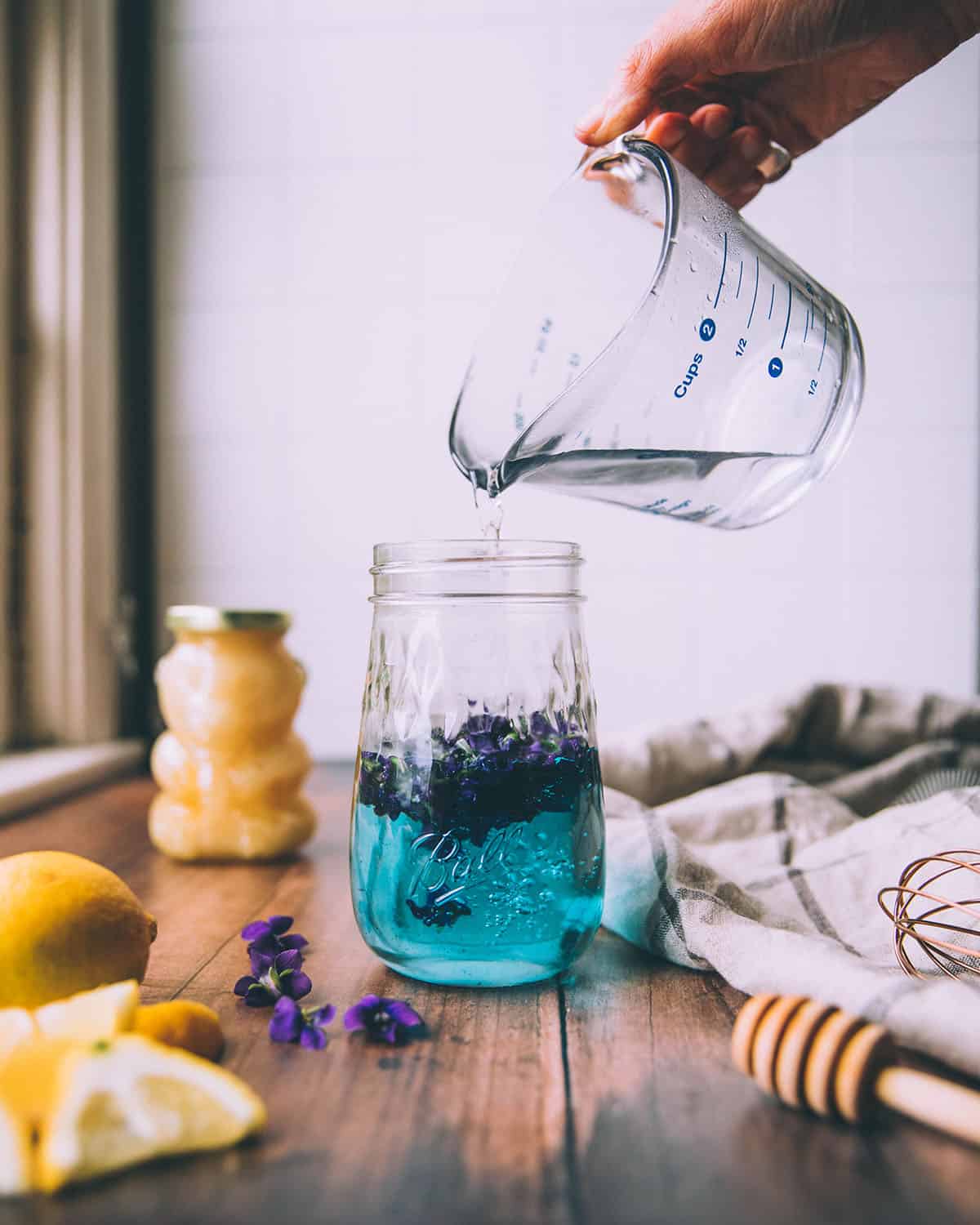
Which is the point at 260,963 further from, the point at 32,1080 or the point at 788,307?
the point at 788,307

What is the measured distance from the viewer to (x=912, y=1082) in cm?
46

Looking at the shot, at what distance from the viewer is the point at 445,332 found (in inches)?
68.6

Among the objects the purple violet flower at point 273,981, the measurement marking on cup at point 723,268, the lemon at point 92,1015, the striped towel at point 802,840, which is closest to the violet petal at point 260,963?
the purple violet flower at point 273,981

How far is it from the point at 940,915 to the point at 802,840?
0.72 feet

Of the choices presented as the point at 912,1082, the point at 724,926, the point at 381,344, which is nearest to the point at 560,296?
the point at 724,926

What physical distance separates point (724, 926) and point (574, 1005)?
108 millimetres

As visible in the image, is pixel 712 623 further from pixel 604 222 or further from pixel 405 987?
pixel 405 987

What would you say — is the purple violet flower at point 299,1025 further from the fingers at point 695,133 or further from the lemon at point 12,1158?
the fingers at point 695,133

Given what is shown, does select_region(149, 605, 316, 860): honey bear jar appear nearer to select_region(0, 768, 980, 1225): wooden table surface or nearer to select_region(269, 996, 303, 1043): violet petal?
select_region(0, 768, 980, 1225): wooden table surface

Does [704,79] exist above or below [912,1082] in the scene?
above

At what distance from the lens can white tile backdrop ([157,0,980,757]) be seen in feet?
5.62

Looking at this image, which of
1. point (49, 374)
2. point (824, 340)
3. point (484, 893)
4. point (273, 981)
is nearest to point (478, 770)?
point (484, 893)

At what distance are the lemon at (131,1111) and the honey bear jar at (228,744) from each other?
1.81 ft

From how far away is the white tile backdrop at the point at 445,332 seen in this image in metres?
1.71
